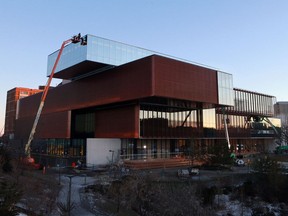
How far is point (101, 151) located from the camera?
53.8m

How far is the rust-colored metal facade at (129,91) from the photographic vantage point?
149ft

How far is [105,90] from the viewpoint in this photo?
54.4 meters

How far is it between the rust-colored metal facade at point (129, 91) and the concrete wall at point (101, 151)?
6.12 feet

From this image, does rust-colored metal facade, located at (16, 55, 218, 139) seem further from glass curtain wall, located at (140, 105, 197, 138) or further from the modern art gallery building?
glass curtain wall, located at (140, 105, 197, 138)

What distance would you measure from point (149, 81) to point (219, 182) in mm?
Result: 19022

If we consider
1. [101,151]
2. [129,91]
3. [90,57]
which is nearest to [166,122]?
[129,91]

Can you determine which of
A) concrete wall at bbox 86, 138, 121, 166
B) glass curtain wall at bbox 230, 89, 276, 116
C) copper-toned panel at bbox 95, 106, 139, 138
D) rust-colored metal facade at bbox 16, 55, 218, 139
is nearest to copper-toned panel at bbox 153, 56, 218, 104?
rust-colored metal facade at bbox 16, 55, 218, 139

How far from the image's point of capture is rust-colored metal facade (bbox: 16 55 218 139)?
45.5 meters

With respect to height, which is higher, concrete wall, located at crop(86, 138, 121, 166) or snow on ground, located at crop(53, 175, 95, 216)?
concrete wall, located at crop(86, 138, 121, 166)

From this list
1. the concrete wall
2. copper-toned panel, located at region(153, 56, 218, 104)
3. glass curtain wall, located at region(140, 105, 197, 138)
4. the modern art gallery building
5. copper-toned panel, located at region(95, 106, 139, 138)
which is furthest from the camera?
the concrete wall

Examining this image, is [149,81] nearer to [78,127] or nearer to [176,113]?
[176,113]

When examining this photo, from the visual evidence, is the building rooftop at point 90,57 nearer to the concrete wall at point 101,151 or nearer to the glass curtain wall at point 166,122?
the glass curtain wall at point 166,122

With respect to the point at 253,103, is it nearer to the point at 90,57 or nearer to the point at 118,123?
the point at 118,123

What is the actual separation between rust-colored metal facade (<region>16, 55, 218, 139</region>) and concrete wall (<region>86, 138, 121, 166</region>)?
187 centimetres
